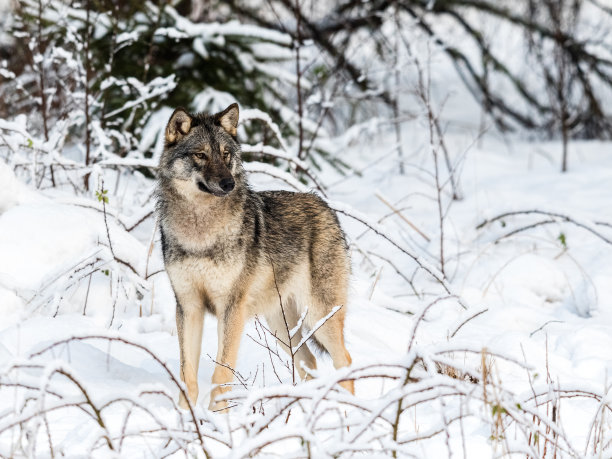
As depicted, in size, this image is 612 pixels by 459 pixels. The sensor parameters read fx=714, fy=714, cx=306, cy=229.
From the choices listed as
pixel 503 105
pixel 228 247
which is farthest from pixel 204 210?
pixel 503 105

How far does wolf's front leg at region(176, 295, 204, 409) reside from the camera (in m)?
4.09

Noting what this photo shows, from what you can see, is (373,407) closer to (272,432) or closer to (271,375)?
(272,432)

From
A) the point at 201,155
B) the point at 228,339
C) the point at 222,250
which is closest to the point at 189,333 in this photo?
the point at 228,339

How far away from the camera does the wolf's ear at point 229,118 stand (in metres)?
4.35

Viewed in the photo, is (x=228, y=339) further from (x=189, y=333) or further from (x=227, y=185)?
(x=227, y=185)

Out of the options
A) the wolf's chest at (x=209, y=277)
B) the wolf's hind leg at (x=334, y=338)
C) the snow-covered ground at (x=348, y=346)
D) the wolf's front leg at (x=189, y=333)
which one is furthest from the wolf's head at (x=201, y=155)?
the wolf's hind leg at (x=334, y=338)

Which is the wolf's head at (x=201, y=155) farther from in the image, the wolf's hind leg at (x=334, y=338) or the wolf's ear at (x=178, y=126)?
the wolf's hind leg at (x=334, y=338)

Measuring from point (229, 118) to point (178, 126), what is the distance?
338mm

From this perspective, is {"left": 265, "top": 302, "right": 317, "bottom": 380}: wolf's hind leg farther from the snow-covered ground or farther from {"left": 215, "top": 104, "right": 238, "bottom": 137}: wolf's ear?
{"left": 215, "top": 104, "right": 238, "bottom": 137}: wolf's ear

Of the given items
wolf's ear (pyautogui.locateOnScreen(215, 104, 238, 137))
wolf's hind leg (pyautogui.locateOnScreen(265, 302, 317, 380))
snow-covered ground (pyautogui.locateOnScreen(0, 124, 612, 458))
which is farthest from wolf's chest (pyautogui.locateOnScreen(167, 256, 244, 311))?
wolf's ear (pyautogui.locateOnScreen(215, 104, 238, 137))

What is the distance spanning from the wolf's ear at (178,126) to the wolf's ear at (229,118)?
0.72 ft

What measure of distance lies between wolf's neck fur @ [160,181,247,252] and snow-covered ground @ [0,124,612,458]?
26.8 inches

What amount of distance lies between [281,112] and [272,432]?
6887mm

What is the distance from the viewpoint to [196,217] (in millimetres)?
4086
